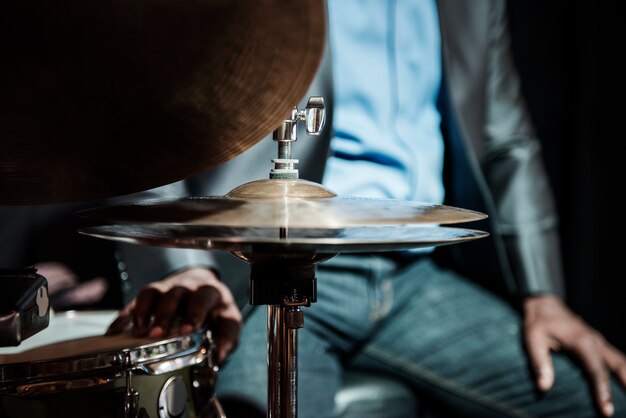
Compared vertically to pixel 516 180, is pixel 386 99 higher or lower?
higher

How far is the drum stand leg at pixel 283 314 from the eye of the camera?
2.42ft

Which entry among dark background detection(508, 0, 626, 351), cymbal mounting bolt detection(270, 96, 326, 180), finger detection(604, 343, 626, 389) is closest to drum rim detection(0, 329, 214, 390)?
cymbal mounting bolt detection(270, 96, 326, 180)

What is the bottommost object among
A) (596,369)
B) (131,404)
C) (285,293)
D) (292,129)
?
(596,369)

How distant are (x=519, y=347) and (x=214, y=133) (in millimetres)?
805

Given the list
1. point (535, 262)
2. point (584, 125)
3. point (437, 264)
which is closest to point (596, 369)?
point (535, 262)

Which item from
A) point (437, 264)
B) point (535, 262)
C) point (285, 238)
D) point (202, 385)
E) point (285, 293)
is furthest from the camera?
point (437, 264)

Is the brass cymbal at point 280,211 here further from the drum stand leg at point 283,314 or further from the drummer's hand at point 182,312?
the drummer's hand at point 182,312

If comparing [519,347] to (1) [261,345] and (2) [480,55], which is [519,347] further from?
(2) [480,55]

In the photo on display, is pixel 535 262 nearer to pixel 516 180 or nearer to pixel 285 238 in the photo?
A: pixel 516 180

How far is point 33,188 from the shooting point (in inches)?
29.7

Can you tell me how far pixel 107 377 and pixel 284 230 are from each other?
27 centimetres

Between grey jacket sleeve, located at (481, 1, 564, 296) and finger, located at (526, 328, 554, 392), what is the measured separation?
15cm

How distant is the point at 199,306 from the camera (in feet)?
3.00

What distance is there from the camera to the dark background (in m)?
1.90
